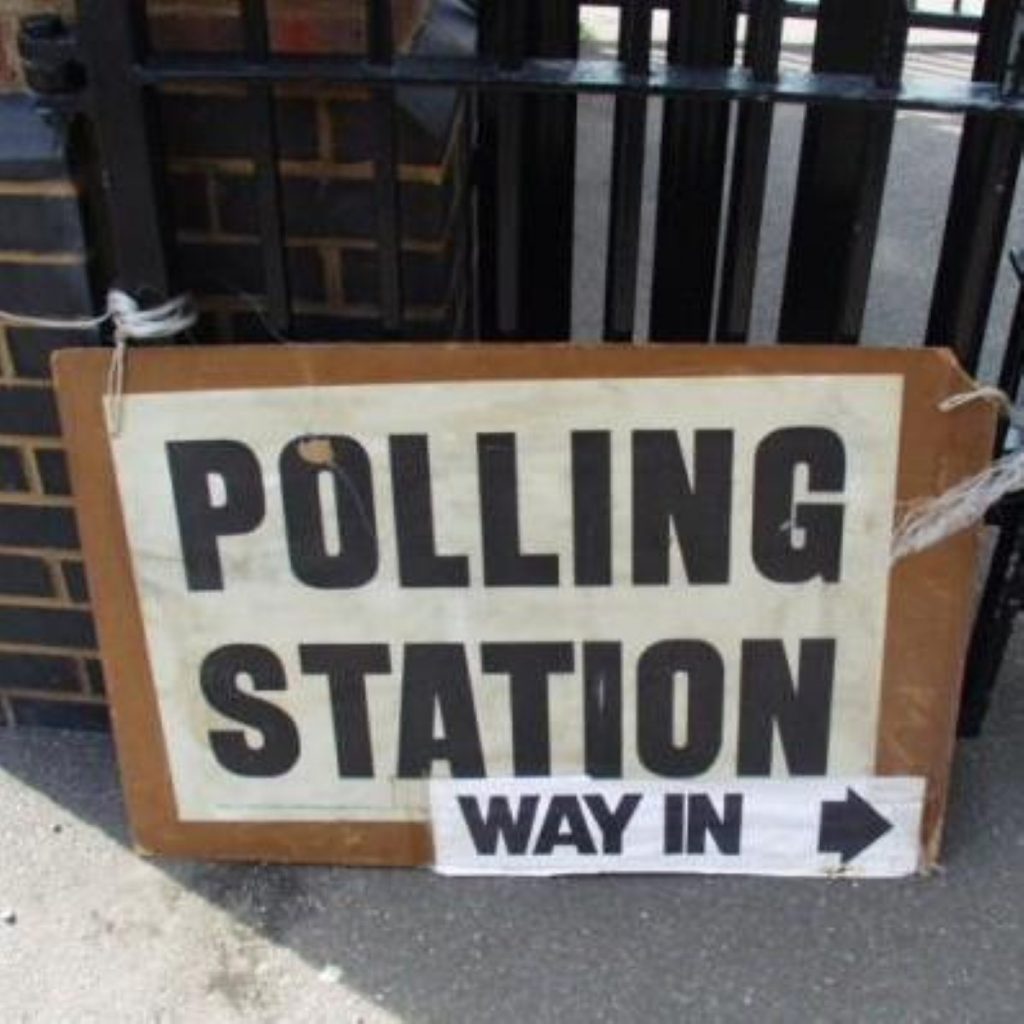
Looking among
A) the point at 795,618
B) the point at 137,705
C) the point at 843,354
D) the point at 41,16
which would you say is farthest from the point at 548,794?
the point at 41,16

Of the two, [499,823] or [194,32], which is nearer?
[194,32]

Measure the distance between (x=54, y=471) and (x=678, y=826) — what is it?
110 cm

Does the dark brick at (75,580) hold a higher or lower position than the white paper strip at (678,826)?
higher

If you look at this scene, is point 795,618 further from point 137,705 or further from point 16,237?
point 16,237

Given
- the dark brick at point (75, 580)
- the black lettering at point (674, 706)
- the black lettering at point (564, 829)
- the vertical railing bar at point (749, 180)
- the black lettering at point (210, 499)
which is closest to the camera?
the vertical railing bar at point (749, 180)

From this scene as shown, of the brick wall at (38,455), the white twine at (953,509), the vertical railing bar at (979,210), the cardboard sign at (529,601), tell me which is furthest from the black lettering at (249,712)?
the vertical railing bar at (979,210)

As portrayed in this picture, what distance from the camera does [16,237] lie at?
213cm

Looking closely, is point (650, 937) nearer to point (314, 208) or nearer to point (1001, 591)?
point (1001, 591)

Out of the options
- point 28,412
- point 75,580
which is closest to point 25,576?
point 75,580

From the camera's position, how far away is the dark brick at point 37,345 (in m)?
2.21

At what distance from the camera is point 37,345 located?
2.23 m

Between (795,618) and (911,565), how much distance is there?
18 cm

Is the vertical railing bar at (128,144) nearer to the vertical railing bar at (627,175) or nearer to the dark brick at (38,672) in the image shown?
the vertical railing bar at (627,175)

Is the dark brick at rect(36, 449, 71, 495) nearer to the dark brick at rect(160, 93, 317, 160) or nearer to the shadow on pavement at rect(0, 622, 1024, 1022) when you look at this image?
the dark brick at rect(160, 93, 317, 160)
